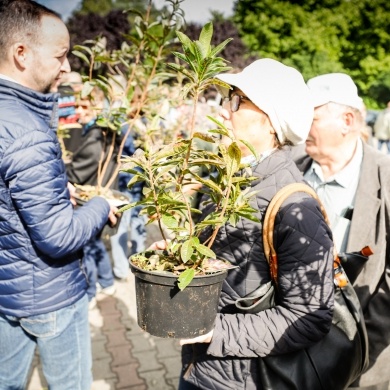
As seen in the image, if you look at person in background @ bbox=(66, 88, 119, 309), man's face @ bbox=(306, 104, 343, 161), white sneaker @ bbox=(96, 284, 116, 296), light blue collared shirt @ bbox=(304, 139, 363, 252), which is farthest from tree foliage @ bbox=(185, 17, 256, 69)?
light blue collared shirt @ bbox=(304, 139, 363, 252)

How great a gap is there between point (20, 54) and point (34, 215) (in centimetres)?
72

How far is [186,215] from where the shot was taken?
1.41m

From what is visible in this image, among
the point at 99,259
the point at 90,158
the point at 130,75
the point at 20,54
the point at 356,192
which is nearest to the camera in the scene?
the point at 20,54

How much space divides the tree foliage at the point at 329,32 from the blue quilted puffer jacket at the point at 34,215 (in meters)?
30.3

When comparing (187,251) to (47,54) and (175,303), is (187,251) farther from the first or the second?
(47,54)

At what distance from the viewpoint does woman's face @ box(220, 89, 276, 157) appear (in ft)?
5.57

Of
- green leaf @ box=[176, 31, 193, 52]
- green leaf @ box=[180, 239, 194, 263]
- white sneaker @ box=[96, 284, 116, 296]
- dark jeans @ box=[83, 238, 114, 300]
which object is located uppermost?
green leaf @ box=[176, 31, 193, 52]

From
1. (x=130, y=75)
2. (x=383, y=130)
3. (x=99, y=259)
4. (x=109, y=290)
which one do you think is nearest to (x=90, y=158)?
(x=99, y=259)

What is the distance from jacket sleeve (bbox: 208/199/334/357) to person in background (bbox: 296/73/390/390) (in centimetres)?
88

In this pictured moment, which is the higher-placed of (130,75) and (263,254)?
(130,75)

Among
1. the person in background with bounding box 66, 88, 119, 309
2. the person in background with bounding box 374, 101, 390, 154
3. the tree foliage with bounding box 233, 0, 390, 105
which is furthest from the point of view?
the tree foliage with bounding box 233, 0, 390, 105

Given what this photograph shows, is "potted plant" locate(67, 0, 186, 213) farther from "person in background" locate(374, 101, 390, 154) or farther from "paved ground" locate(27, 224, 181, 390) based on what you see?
"person in background" locate(374, 101, 390, 154)

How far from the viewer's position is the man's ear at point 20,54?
1759 mm

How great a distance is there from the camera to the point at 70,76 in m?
5.01
